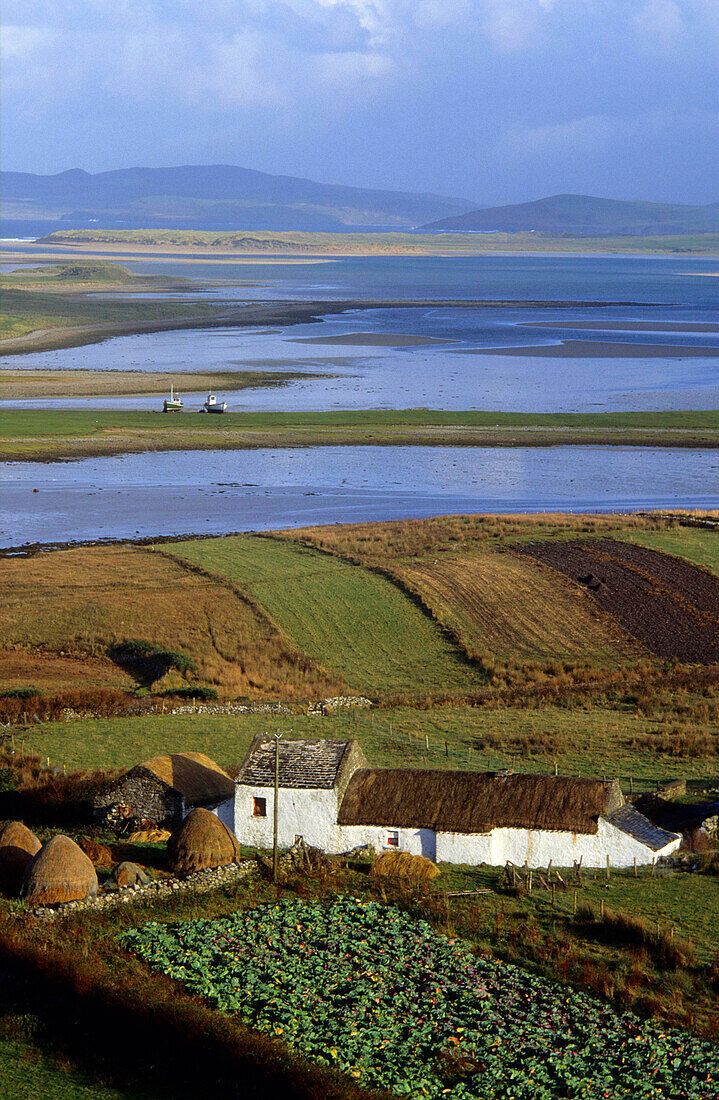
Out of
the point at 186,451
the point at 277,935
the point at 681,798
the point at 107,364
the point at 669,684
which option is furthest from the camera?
the point at 107,364

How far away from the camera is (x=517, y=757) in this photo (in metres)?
27.2

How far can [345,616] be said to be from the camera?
39812 millimetres

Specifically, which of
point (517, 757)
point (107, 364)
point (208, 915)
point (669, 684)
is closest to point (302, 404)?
point (107, 364)

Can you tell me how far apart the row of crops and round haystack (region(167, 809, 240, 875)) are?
6.25 ft

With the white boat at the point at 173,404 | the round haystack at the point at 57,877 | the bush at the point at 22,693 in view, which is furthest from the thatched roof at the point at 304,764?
the white boat at the point at 173,404

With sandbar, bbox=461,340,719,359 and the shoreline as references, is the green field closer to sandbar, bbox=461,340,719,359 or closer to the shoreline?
sandbar, bbox=461,340,719,359

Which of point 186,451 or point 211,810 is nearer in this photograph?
point 211,810

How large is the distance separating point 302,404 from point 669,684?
55.8m

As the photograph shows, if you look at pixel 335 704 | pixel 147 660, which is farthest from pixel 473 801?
pixel 147 660

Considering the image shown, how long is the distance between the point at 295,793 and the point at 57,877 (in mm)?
4691

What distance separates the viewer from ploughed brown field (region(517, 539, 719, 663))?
38.3 meters

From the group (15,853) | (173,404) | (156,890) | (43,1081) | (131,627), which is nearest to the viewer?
(43,1081)

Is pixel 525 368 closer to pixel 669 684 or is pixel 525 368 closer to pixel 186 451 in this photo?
pixel 186 451

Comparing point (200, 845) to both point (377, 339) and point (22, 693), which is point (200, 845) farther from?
point (377, 339)
